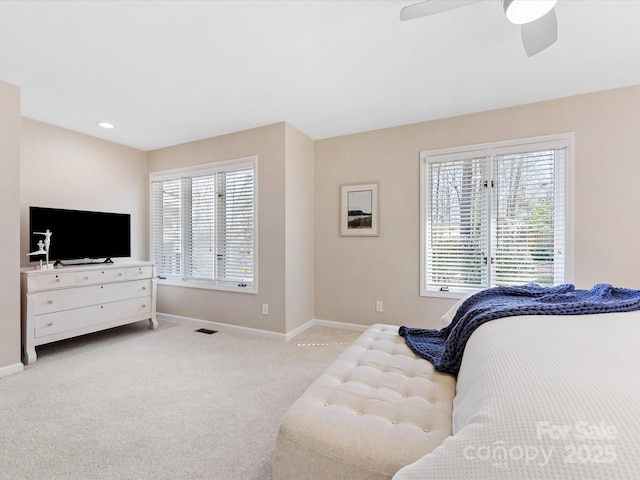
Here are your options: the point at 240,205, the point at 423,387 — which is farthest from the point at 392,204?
the point at 423,387

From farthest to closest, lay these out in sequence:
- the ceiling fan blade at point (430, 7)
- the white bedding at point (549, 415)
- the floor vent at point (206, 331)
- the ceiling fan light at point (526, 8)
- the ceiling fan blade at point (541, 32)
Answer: the floor vent at point (206, 331) < the ceiling fan blade at point (541, 32) < the ceiling fan blade at point (430, 7) < the ceiling fan light at point (526, 8) < the white bedding at point (549, 415)

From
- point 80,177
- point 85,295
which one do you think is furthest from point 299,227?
point 80,177

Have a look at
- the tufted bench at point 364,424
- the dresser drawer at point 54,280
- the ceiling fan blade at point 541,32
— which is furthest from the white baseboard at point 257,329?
the ceiling fan blade at point 541,32

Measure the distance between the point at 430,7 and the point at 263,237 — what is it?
258 centimetres

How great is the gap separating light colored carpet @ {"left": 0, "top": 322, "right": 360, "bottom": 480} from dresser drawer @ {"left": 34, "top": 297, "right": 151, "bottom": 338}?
9.9 inches

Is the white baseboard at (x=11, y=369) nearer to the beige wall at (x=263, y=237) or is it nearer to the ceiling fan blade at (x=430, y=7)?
the beige wall at (x=263, y=237)

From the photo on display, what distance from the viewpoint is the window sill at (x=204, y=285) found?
3508 millimetres

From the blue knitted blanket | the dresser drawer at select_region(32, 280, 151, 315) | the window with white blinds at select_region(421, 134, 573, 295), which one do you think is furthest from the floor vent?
the window with white blinds at select_region(421, 134, 573, 295)

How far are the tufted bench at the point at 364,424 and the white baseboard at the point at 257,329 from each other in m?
1.94

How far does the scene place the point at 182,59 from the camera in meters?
2.17

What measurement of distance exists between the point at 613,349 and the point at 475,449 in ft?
2.21

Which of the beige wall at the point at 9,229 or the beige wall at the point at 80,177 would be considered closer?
the beige wall at the point at 9,229

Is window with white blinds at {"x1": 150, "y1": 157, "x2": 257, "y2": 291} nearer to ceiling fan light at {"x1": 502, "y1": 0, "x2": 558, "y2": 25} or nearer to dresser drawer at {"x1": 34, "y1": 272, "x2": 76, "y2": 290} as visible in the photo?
dresser drawer at {"x1": 34, "y1": 272, "x2": 76, "y2": 290}

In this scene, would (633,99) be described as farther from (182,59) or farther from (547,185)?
(182,59)
